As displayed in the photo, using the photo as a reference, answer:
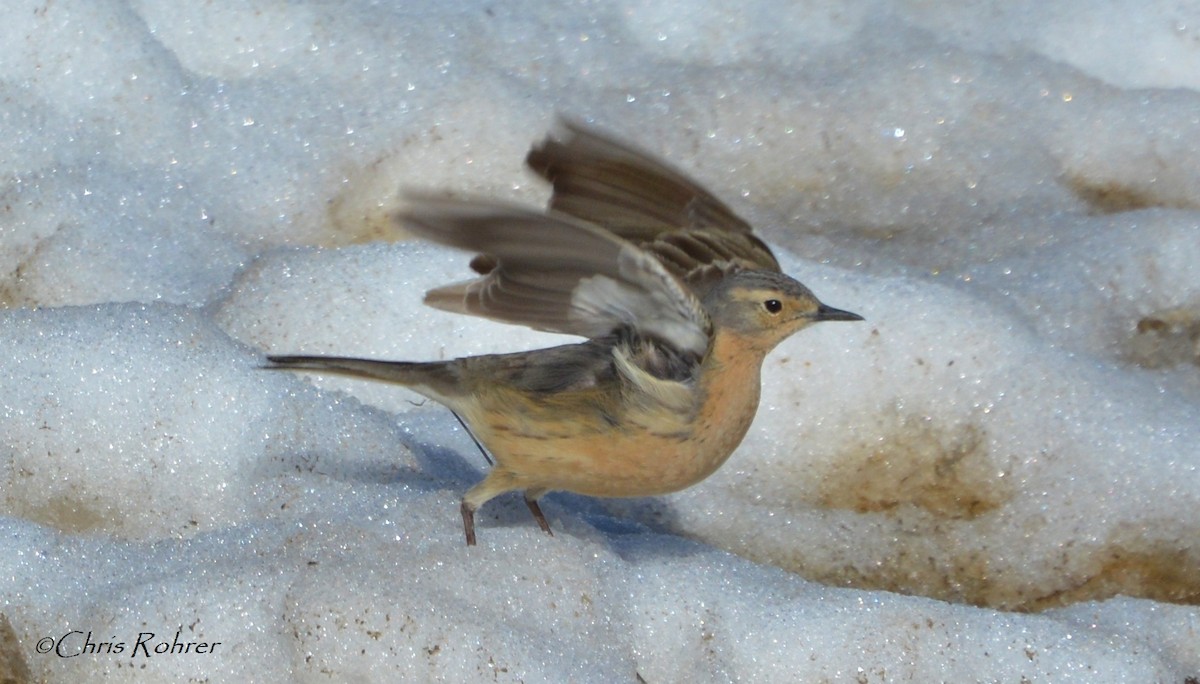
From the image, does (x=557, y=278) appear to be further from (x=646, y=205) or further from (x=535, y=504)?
(x=535, y=504)

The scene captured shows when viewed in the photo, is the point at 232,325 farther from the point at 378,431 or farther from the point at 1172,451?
the point at 1172,451

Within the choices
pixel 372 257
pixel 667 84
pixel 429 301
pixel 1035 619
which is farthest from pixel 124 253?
pixel 1035 619

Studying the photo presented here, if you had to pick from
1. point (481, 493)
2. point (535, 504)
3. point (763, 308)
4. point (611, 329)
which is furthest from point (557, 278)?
point (535, 504)

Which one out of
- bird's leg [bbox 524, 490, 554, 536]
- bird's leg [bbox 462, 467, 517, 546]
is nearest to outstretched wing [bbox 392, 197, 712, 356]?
bird's leg [bbox 462, 467, 517, 546]

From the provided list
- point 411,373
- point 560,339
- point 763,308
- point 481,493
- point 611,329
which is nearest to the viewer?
point 611,329

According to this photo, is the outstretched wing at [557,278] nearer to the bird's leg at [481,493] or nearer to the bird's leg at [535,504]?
the bird's leg at [481,493]

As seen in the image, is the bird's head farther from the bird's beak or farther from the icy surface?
the icy surface

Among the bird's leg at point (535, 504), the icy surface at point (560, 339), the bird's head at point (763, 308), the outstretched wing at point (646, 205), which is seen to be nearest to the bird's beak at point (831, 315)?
the bird's head at point (763, 308)
